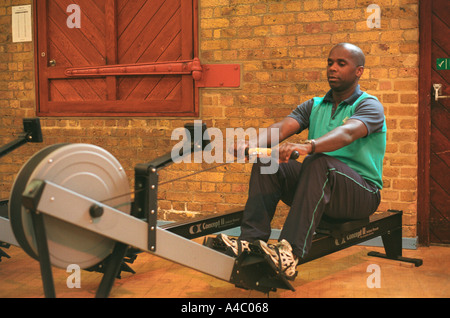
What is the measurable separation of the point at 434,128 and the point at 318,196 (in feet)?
5.79

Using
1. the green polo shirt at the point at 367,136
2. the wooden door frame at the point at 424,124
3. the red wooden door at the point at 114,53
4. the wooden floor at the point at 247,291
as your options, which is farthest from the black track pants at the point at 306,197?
the red wooden door at the point at 114,53

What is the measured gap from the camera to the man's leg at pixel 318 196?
2662 millimetres

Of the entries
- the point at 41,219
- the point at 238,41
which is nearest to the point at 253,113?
the point at 238,41

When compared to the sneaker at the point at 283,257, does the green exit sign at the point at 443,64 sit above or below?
above

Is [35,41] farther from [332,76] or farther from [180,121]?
[332,76]

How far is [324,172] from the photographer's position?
272 cm

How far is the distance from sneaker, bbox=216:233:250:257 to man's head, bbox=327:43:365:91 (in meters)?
1.13

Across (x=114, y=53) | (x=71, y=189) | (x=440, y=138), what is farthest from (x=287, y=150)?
(x=114, y=53)

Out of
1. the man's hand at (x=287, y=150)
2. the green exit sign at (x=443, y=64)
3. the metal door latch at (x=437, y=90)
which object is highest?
the green exit sign at (x=443, y=64)

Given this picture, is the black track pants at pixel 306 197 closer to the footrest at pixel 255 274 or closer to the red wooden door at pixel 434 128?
the footrest at pixel 255 274

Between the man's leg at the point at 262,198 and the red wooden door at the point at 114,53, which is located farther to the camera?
the red wooden door at the point at 114,53

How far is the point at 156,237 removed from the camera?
2.55m

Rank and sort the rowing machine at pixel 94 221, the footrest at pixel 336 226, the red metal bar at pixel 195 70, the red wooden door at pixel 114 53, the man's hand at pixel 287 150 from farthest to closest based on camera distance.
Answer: the red wooden door at pixel 114 53, the red metal bar at pixel 195 70, the footrest at pixel 336 226, the man's hand at pixel 287 150, the rowing machine at pixel 94 221

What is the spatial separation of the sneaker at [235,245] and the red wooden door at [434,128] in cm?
186
